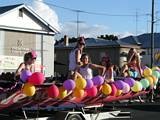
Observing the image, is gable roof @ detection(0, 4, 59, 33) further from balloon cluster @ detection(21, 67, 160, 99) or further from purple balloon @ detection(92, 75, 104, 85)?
purple balloon @ detection(92, 75, 104, 85)

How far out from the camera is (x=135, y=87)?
1220cm

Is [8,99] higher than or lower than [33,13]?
lower

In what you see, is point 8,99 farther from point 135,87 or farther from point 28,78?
point 135,87

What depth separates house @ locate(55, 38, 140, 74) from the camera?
6131 cm

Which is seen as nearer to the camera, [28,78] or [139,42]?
[28,78]

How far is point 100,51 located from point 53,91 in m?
54.1

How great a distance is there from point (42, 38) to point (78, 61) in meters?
28.3

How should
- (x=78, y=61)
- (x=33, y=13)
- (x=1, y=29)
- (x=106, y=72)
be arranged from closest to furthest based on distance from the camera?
(x=78, y=61)
(x=106, y=72)
(x=1, y=29)
(x=33, y=13)

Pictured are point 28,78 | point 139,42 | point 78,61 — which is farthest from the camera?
point 139,42

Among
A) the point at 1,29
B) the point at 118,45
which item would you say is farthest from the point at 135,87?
the point at 118,45

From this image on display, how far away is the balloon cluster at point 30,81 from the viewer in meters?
9.45

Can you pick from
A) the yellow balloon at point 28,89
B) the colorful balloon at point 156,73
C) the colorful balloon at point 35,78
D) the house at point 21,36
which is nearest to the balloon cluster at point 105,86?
the colorful balloon at point 156,73

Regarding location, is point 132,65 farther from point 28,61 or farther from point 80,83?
point 28,61

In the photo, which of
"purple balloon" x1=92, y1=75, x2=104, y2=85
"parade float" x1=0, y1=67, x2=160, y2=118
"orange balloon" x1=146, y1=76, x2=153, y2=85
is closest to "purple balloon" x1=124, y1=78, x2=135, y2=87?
"parade float" x1=0, y1=67, x2=160, y2=118
